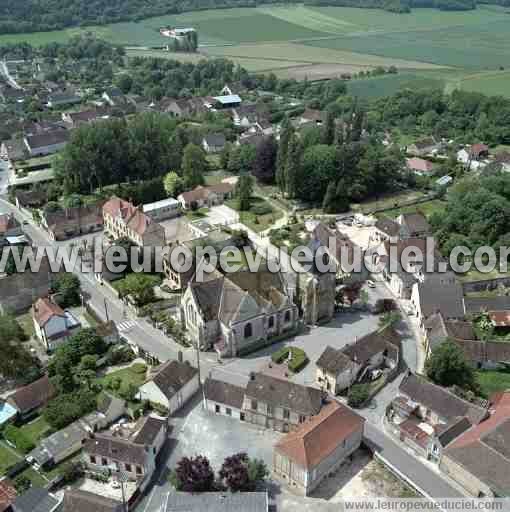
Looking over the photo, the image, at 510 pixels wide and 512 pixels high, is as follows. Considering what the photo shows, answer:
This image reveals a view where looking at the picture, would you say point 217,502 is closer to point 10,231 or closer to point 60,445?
point 60,445

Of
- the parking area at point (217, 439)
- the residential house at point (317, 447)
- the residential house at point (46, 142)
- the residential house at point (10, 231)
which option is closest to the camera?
the residential house at point (317, 447)

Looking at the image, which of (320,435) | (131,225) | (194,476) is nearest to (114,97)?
(131,225)

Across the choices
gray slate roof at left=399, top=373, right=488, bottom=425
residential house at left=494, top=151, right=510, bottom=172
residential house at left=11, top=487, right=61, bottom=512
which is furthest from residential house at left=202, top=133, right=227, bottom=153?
residential house at left=11, top=487, right=61, bottom=512

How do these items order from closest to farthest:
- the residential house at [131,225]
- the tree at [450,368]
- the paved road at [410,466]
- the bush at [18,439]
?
the paved road at [410,466]
the bush at [18,439]
the tree at [450,368]
the residential house at [131,225]

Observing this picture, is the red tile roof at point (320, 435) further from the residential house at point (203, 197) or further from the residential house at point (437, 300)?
the residential house at point (203, 197)

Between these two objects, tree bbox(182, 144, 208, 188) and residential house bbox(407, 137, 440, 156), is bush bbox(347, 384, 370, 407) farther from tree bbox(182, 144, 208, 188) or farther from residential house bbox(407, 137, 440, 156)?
residential house bbox(407, 137, 440, 156)

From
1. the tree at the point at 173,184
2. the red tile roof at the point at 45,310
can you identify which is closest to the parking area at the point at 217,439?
the red tile roof at the point at 45,310
